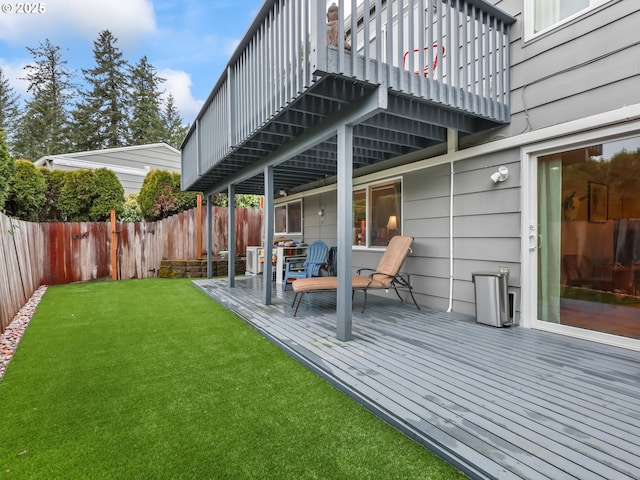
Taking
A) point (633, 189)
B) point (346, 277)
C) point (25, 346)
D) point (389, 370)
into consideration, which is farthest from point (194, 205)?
point (633, 189)

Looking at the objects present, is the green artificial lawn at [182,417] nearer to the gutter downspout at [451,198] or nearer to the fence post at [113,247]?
the gutter downspout at [451,198]

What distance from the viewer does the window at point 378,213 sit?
18.2 feet

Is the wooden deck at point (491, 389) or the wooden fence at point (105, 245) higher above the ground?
the wooden fence at point (105, 245)

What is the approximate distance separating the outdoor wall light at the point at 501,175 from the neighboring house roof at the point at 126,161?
12558mm

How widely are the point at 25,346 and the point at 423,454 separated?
3.94 metres

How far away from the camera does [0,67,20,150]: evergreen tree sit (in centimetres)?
1961

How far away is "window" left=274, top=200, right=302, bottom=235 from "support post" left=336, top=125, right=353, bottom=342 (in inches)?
220

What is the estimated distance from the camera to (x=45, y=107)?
19.4 m

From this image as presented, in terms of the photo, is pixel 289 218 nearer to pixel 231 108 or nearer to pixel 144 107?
pixel 231 108

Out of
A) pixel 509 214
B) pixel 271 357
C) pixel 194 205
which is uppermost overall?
pixel 194 205

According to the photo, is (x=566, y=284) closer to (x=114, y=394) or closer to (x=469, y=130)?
(x=469, y=130)

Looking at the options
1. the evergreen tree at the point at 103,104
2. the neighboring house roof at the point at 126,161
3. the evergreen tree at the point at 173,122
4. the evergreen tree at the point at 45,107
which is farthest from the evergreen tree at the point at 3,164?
the evergreen tree at the point at 173,122

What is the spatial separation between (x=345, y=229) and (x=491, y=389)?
1.82 m

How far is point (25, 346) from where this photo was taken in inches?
135
